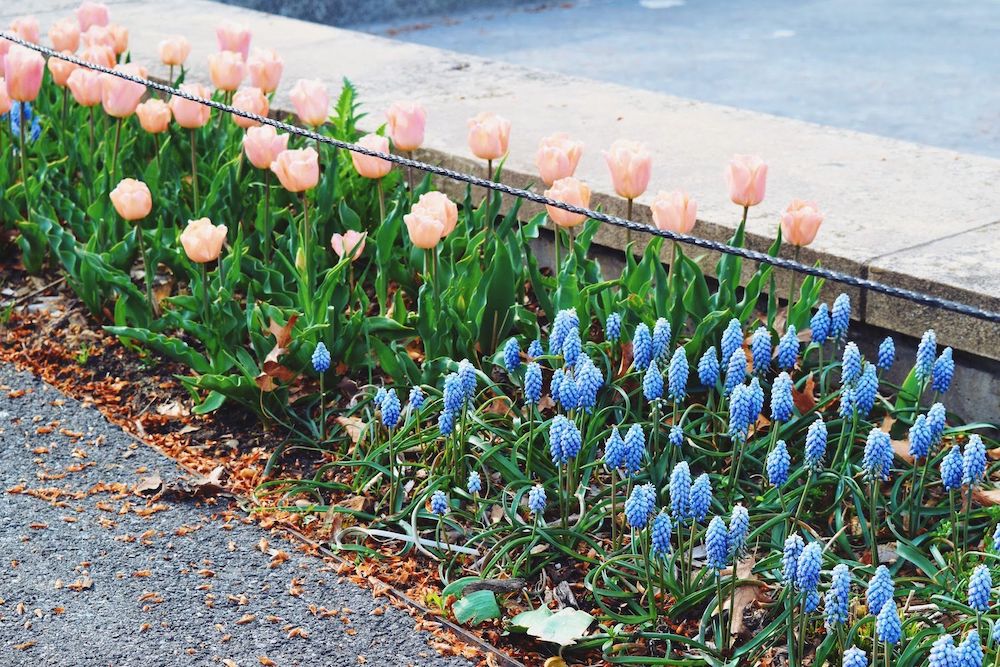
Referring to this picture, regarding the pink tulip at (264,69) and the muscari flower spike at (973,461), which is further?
the pink tulip at (264,69)

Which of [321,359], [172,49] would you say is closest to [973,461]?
[321,359]

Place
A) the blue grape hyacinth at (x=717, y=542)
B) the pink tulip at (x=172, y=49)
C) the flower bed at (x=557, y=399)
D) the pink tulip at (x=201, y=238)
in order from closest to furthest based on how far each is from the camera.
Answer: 1. the blue grape hyacinth at (x=717, y=542)
2. the flower bed at (x=557, y=399)
3. the pink tulip at (x=201, y=238)
4. the pink tulip at (x=172, y=49)

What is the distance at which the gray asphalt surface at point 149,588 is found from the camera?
242cm

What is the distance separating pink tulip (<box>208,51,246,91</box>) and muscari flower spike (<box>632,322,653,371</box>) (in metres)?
1.82

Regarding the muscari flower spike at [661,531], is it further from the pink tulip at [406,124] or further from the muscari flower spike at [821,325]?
the pink tulip at [406,124]

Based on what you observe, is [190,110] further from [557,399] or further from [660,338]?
[660,338]

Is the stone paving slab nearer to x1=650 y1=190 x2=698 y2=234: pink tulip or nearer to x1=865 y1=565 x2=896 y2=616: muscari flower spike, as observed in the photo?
x1=650 y1=190 x2=698 y2=234: pink tulip

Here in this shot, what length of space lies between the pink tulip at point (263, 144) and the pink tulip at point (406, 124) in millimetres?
279

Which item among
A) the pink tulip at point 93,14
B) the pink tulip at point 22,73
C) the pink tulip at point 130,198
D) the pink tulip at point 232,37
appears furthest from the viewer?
the pink tulip at point 93,14

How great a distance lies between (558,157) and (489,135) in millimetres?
213

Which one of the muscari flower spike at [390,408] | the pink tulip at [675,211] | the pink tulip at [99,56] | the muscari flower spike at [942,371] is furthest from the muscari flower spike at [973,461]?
the pink tulip at [99,56]

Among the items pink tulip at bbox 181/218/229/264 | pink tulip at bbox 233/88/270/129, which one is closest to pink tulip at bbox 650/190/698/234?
pink tulip at bbox 181/218/229/264

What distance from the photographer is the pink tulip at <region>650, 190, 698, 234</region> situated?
284 centimetres

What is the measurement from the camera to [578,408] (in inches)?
107
